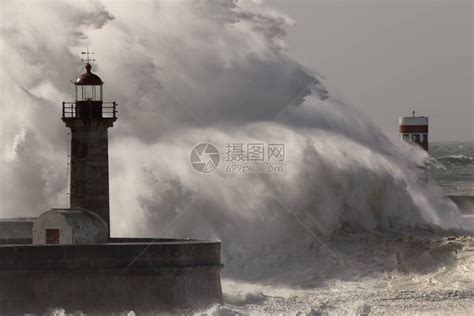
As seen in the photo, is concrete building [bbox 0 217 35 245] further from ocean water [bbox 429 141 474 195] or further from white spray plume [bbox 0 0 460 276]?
ocean water [bbox 429 141 474 195]

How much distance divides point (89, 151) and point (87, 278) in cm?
204

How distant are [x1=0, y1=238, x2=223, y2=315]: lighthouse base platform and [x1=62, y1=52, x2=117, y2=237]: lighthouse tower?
59.3 inches

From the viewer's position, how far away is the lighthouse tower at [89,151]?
2191 centimetres

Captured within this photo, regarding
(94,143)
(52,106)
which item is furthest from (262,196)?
(94,143)

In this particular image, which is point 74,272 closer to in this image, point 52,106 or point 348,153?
point 52,106

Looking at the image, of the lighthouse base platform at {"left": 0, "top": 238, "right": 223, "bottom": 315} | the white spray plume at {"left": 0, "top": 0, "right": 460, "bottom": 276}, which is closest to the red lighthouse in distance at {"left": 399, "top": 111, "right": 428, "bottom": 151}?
the white spray plume at {"left": 0, "top": 0, "right": 460, "bottom": 276}

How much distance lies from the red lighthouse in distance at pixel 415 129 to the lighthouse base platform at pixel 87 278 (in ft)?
48.6

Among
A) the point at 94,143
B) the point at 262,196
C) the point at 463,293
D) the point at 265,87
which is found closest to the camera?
the point at 94,143

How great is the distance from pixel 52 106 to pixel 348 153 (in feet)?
17.1

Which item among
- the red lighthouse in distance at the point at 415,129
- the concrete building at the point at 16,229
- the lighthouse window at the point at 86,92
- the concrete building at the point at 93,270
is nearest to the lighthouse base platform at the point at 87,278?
the concrete building at the point at 93,270

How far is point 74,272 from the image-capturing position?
20.6 m

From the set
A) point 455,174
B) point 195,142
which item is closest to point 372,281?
point 195,142

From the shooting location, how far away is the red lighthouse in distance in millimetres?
35031

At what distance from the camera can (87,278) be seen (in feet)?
67.6
